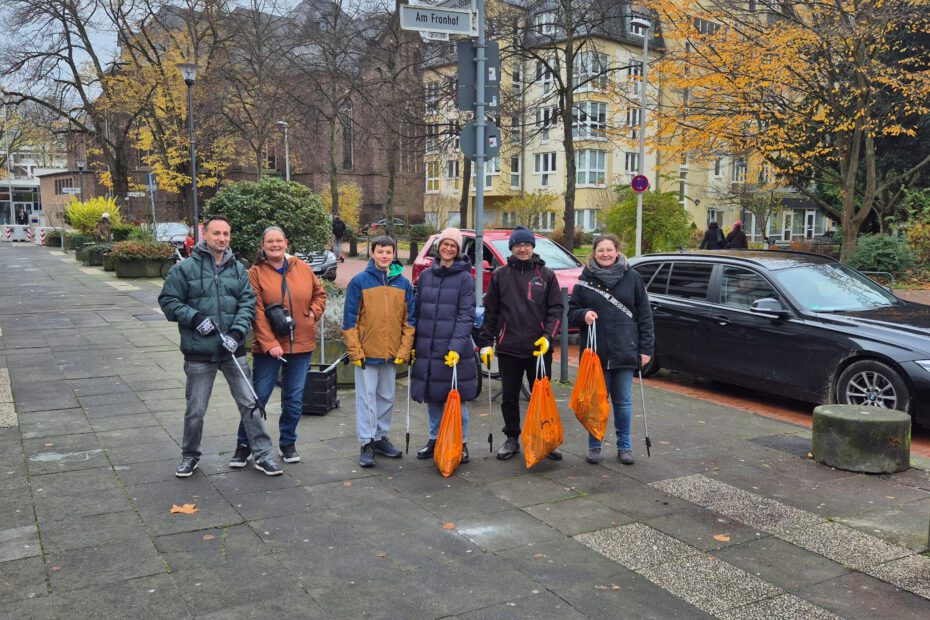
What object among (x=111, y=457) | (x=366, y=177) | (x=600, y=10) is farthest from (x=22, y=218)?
(x=111, y=457)

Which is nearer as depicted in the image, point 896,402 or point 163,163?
point 896,402

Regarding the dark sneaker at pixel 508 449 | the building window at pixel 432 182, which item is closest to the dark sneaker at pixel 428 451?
the dark sneaker at pixel 508 449

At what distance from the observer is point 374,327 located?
19.5 ft

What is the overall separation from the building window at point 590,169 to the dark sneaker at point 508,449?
46.3 metres

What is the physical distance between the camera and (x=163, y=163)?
3688 cm

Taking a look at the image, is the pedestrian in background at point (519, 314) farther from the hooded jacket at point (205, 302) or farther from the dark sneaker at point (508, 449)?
the hooded jacket at point (205, 302)

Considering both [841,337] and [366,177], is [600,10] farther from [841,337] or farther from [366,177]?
[366,177]

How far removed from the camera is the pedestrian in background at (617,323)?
6.08 meters

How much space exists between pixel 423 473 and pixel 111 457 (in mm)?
2426

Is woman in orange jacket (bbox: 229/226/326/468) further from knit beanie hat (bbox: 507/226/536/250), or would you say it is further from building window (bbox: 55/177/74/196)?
building window (bbox: 55/177/74/196)

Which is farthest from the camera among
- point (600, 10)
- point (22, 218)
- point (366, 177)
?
point (22, 218)

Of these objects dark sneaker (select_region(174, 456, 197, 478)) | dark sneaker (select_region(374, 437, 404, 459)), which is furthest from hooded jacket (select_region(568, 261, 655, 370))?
dark sneaker (select_region(174, 456, 197, 478))

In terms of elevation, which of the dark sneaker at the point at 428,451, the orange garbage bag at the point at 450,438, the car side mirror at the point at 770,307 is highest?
the car side mirror at the point at 770,307

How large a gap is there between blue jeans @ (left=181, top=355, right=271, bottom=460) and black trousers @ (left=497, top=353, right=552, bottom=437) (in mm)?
1861
